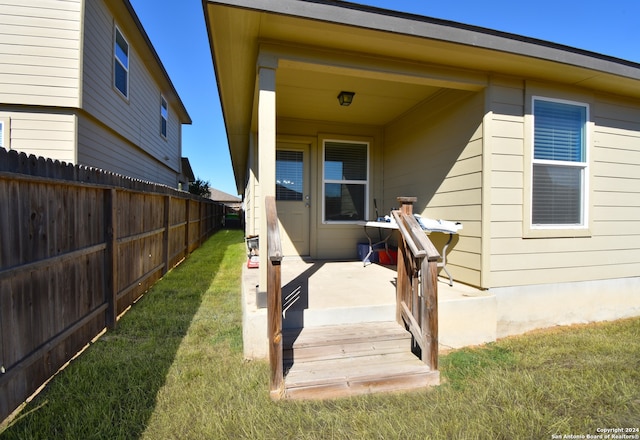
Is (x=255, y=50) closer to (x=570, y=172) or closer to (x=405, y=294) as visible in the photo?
(x=405, y=294)

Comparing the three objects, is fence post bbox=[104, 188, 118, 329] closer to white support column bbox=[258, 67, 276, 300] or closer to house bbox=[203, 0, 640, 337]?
house bbox=[203, 0, 640, 337]

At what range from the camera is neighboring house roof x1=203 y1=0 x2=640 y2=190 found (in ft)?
8.17

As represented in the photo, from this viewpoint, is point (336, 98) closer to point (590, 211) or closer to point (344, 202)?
point (344, 202)

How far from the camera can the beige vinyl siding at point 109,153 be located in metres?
5.61

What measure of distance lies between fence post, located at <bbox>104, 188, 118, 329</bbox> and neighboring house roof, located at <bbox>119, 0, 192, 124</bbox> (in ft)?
16.9

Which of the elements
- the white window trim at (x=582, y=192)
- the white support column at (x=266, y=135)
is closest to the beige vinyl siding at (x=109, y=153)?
the white support column at (x=266, y=135)

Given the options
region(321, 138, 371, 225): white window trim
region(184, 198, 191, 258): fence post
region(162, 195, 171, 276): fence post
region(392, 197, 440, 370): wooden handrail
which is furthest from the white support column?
region(184, 198, 191, 258): fence post

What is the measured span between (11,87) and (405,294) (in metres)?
6.83

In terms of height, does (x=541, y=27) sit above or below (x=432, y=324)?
above

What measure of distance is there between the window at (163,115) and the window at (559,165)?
10.6 meters

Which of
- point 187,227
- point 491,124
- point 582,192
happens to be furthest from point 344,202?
point 187,227

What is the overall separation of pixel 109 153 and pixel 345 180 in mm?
5101

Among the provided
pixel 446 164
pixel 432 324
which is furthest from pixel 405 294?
pixel 446 164

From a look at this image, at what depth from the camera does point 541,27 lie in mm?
6332
